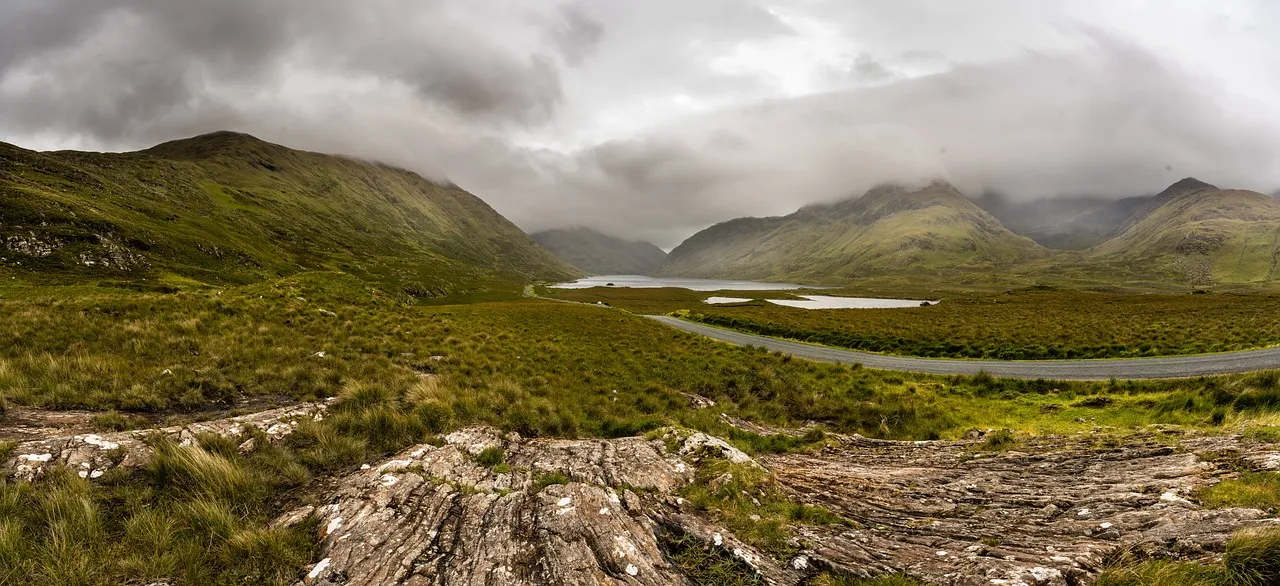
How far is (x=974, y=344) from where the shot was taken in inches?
1300

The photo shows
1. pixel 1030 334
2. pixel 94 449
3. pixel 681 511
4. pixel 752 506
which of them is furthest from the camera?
pixel 1030 334

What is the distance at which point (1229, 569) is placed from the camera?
4508 mm

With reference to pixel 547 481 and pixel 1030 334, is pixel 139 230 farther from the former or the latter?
pixel 1030 334

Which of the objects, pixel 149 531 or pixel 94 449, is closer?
pixel 149 531

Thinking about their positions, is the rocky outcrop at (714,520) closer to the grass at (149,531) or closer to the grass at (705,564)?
the grass at (705,564)

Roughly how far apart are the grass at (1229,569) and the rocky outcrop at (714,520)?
35 cm

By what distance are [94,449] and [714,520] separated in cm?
949

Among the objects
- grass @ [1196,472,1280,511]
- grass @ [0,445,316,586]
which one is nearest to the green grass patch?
grass @ [0,445,316,586]

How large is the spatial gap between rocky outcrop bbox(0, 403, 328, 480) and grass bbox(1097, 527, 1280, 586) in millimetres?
12641

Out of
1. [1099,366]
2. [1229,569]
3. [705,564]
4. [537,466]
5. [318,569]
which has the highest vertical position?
[1229,569]

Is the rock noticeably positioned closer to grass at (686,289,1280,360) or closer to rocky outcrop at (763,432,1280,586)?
rocky outcrop at (763,432,1280,586)

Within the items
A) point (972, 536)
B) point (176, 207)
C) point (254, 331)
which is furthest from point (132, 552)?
point (176, 207)

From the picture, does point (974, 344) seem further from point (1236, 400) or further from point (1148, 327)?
point (1236, 400)

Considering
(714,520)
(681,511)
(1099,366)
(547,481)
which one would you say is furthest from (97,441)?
(1099,366)
